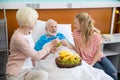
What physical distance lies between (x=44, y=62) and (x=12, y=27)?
41.7 inches

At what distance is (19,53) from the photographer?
6.58ft

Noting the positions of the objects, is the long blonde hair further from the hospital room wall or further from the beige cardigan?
the hospital room wall

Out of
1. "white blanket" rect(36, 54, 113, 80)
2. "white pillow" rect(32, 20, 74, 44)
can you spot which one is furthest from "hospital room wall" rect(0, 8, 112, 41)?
"white blanket" rect(36, 54, 113, 80)

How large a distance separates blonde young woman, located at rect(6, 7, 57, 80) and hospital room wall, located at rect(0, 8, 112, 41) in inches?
40.2

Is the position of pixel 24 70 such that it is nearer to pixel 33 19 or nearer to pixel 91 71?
pixel 33 19

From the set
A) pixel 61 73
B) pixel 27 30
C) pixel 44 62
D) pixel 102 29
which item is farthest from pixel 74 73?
pixel 102 29

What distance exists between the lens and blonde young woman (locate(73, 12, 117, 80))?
250 cm

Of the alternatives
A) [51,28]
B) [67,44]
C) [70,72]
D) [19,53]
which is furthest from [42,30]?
[70,72]

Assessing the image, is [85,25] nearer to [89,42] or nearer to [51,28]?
[89,42]

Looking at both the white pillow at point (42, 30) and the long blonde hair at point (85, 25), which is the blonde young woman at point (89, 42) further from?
the white pillow at point (42, 30)

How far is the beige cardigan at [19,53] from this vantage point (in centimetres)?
192

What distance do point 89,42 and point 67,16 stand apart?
0.89 metres

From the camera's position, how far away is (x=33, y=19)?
1.94m

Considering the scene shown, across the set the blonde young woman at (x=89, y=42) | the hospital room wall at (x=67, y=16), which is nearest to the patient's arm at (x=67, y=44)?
the blonde young woman at (x=89, y=42)
